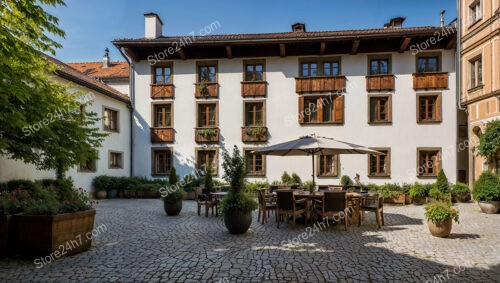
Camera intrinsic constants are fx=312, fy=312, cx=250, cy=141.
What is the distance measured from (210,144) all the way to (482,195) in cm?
1258

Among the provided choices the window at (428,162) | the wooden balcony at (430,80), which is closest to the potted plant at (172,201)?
the window at (428,162)

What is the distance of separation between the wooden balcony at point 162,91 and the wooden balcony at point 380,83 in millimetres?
10955

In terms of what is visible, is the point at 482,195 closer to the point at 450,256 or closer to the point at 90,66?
the point at 450,256

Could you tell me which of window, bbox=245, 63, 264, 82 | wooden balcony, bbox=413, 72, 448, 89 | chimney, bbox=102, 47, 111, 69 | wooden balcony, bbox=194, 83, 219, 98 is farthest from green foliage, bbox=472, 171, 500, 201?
chimney, bbox=102, 47, 111, 69

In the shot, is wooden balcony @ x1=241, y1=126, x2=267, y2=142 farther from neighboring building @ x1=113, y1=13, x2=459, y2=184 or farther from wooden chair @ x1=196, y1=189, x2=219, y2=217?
wooden chair @ x1=196, y1=189, x2=219, y2=217

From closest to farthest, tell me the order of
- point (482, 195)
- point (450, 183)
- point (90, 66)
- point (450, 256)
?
point (450, 256)
point (482, 195)
point (450, 183)
point (90, 66)

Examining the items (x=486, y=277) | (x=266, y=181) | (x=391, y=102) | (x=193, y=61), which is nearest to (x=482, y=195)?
(x=391, y=102)

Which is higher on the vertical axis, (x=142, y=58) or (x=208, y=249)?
(x=142, y=58)

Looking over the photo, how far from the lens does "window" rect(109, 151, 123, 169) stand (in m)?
17.4

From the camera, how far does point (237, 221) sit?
7426 millimetres

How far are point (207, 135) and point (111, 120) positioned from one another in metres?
5.38

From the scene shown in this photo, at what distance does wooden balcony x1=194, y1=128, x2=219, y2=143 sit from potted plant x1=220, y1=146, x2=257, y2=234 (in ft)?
32.6

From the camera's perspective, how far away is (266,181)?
17156 mm

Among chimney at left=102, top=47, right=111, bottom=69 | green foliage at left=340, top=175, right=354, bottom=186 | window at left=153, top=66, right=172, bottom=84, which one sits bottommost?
green foliage at left=340, top=175, right=354, bottom=186
